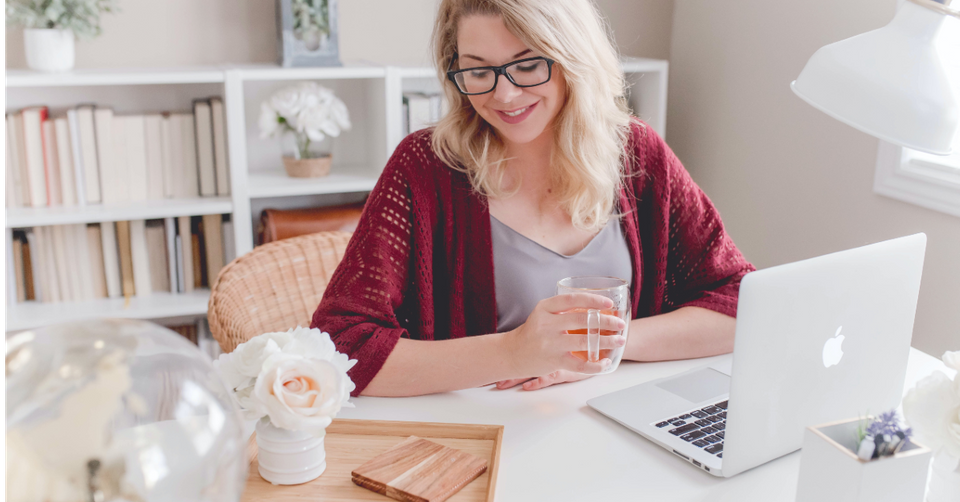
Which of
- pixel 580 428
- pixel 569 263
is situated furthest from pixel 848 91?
pixel 569 263

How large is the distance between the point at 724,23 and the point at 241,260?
193cm

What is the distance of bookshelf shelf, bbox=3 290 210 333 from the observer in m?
2.22

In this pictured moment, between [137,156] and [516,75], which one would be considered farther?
[137,156]

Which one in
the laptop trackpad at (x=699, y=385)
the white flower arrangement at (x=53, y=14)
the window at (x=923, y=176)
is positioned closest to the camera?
the laptop trackpad at (x=699, y=385)

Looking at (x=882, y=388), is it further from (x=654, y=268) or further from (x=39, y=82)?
(x=39, y=82)

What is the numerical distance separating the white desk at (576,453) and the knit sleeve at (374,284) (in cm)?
9

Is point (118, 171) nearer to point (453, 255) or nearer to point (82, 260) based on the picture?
point (82, 260)

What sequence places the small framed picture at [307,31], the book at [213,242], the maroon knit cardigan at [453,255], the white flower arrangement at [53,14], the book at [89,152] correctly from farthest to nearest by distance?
the book at [213,242] → the small framed picture at [307,31] → the book at [89,152] → the white flower arrangement at [53,14] → the maroon knit cardigan at [453,255]

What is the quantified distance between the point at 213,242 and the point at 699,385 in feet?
6.04

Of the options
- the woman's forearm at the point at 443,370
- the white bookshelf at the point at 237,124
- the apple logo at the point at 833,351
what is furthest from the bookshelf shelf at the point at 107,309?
the apple logo at the point at 833,351

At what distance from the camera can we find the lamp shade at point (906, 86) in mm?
747

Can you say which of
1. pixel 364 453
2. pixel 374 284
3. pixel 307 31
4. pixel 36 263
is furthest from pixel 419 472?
pixel 36 263

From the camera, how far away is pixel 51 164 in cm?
229

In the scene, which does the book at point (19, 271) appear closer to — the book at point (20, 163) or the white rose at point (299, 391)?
the book at point (20, 163)
